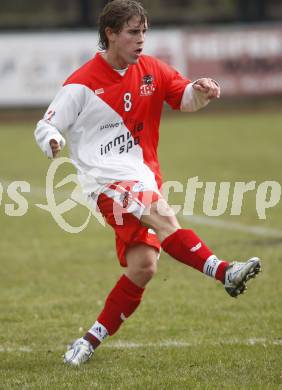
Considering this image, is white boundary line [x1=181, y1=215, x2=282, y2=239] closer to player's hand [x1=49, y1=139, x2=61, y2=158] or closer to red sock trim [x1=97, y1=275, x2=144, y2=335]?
red sock trim [x1=97, y1=275, x2=144, y2=335]

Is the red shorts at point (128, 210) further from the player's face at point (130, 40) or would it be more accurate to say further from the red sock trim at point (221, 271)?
the player's face at point (130, 40)

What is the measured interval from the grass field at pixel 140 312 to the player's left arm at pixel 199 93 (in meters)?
1.46

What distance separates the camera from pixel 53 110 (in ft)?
17.6

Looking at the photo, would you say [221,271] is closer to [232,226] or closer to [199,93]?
[199,93]

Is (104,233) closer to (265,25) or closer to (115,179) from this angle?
(115,179)

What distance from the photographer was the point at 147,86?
5586mm

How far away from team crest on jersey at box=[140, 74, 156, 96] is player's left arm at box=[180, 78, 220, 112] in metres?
0.22

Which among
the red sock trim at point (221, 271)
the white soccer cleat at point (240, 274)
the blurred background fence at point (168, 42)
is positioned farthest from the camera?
the blurred background fence at point (168, 42)

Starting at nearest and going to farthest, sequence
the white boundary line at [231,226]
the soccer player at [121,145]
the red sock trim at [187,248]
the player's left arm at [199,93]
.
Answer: the red sock trim at [187,248]
the soccer player at [121,145]
the player's left arm at [199,93]
the white boundary line at [231,226]

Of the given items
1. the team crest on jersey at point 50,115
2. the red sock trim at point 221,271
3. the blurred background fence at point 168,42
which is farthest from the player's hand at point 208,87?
the blurred background fence at point 168,42

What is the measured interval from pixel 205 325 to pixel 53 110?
1.93 meters

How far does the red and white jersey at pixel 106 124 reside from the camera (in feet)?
17.6

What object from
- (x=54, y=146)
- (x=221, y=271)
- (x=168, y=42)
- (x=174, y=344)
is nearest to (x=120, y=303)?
(x=174, y=344)

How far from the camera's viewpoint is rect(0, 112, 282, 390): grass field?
5.18 metres
